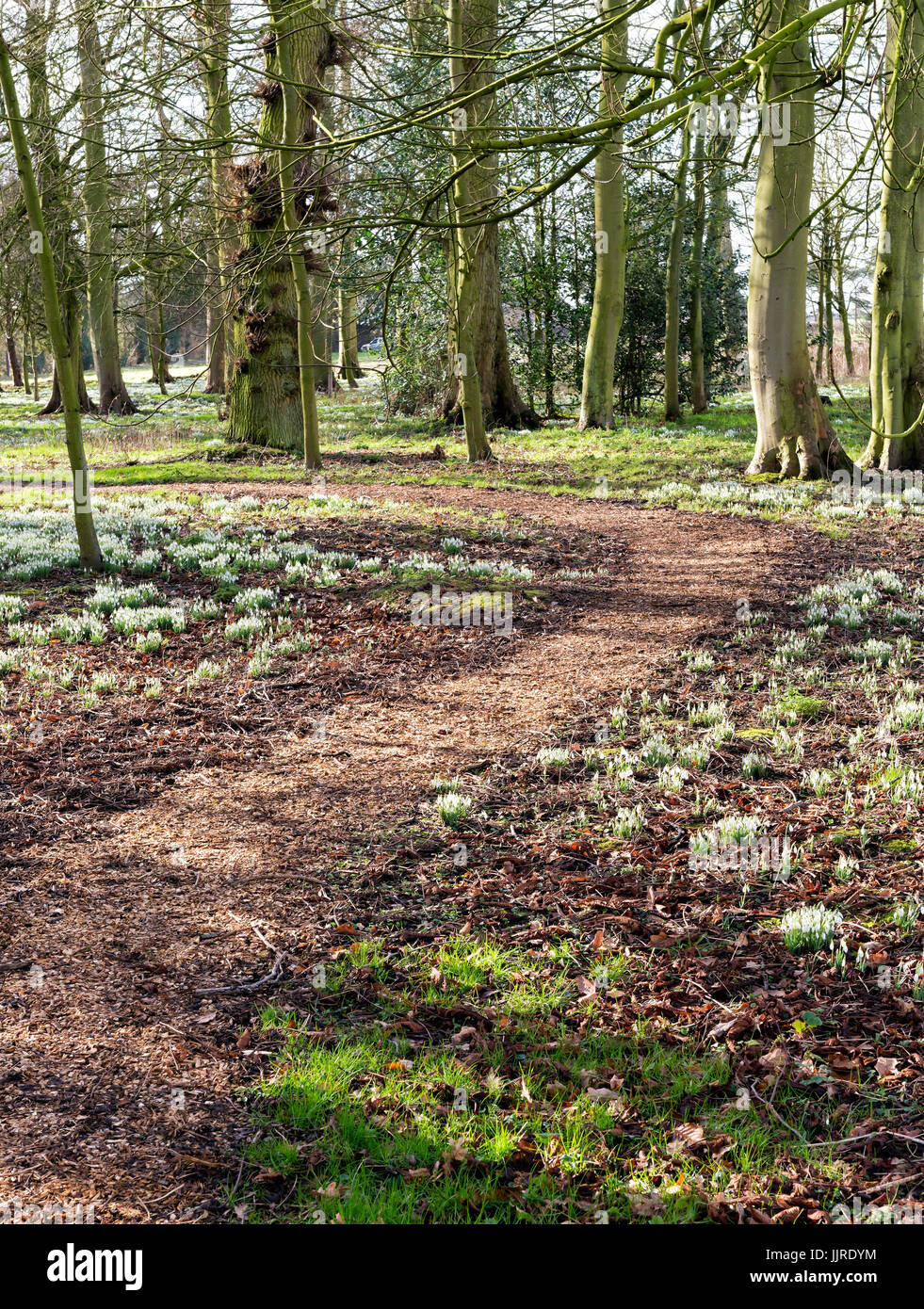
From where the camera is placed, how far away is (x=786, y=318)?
14344 mm

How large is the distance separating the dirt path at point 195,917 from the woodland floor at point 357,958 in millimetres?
14

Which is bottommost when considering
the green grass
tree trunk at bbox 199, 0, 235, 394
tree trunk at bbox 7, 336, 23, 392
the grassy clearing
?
the grassy clearing

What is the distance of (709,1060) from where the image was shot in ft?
11.3

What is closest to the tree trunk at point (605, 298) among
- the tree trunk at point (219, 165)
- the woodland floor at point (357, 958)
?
the tree trunk at point (219, 165)

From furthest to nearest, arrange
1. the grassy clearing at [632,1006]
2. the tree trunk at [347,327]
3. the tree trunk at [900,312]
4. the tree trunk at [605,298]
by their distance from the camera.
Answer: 1. the tree trunk at [605,298]
2. the tree trunk at [900,312]
3. the tree trunk at [347,327]
4. the grassy clearing at [632,1006]

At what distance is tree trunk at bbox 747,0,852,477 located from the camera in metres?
14.0

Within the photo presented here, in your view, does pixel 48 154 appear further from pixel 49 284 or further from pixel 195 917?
pixel 195 917

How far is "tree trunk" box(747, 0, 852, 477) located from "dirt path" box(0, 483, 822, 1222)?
7.45 m

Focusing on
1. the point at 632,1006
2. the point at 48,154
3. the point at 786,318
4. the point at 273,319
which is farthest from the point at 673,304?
the point at 632,1006

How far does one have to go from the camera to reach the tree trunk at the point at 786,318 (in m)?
14.0

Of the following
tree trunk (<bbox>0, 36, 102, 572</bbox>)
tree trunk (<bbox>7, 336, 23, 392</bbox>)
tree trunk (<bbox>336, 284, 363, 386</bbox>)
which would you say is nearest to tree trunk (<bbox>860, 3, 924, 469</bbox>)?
tree trunk (<bbox>336, 284, 363, 386</bbox>)

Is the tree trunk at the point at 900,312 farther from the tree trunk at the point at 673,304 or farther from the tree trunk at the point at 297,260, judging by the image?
the tree trunk at the point at 297,260

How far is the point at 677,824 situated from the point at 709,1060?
73.8 inches

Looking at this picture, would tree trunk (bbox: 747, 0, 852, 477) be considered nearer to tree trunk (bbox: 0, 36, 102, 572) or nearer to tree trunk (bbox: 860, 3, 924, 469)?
tree trunk (bbox: 860, 3, 924, 469)
